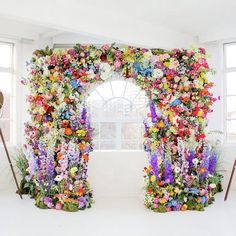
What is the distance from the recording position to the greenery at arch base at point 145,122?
4.65 meters

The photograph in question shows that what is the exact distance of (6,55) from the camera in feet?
20.2

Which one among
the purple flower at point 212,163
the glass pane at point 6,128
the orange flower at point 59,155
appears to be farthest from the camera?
the glass pane at point 6,128

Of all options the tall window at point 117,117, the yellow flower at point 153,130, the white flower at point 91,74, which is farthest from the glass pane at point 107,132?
the white flower at point 91,74

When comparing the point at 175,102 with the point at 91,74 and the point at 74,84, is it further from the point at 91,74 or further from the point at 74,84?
the point at 74,84

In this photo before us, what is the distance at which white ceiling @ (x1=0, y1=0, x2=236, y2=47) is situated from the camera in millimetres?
4117

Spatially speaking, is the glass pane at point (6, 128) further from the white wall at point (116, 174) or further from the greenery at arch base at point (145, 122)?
the white wall at point (116, 174)

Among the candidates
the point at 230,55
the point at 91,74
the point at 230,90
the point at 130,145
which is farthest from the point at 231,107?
the point at 91,74

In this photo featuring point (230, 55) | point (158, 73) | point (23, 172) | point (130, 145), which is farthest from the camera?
point (130, 145)

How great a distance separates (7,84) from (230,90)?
395 cm

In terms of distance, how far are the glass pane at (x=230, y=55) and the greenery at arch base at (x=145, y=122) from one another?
1.67 m

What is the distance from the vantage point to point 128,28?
5.05 m

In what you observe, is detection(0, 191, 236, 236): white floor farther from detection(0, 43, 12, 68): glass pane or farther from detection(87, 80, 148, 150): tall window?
detection(0, 43, 12, 68): glass pane

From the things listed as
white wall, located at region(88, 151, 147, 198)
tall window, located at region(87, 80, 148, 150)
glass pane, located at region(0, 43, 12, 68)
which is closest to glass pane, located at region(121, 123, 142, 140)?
tall window, located at region(87, 80, 148, 150)

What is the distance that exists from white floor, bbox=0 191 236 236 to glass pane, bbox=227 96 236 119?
190 centimetres
